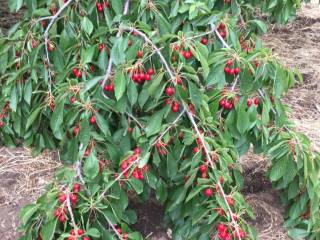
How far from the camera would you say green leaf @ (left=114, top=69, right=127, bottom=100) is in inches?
83.6

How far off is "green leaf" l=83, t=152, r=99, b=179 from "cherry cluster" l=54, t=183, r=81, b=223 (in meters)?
0.07

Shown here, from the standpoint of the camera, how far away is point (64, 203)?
204 centimetres

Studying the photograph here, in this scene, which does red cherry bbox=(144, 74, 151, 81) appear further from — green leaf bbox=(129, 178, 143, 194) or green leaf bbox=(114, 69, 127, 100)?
green leaf bbox=(129, 178, 143, 194)

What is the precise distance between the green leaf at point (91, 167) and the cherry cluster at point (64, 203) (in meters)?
0.07

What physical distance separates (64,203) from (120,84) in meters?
0.51

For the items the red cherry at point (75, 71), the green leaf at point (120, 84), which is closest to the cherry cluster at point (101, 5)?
the red cherry at point (75, 71)

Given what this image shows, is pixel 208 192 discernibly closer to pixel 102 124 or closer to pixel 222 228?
pixel 222 228

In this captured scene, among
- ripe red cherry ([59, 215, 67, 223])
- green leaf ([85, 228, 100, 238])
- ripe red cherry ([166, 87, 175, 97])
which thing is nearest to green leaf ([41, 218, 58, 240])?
ripe red cherry ([59, 215, 67, 223])

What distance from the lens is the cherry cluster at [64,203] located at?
2016 millimetres

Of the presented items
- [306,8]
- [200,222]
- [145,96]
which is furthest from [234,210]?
[306,8]

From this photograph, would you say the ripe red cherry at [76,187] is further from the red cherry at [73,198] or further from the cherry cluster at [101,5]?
the cherry cluster at [101,5]

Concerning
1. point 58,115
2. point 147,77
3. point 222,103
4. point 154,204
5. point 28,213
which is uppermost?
point 147,77

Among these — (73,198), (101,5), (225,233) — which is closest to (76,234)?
(73,198)

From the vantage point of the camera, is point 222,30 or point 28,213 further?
point 222,30
